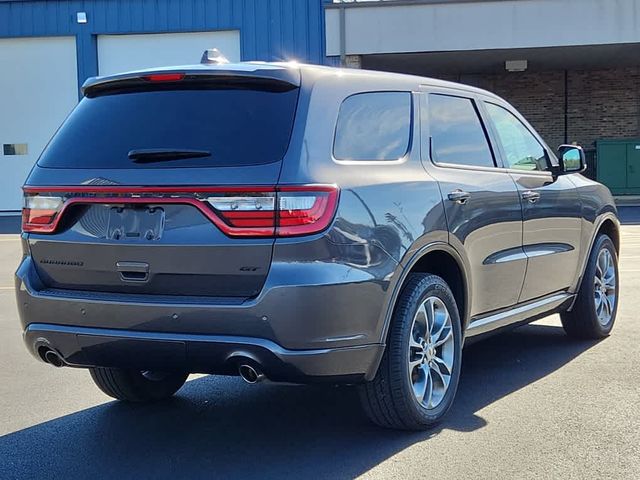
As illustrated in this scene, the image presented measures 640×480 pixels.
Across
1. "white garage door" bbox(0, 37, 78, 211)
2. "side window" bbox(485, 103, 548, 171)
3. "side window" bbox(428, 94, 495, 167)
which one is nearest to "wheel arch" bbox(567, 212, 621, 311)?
"side window" bbox(485, 103, 548, 171)

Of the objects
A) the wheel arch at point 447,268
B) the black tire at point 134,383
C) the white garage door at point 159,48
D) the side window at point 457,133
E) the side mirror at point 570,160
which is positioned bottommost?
the black tire at point 134,383

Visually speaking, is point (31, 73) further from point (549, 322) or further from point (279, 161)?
point (279, 161)

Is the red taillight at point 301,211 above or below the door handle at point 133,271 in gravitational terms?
above

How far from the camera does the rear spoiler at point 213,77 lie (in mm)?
3883

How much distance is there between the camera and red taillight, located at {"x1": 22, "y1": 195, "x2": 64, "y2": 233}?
4000 millimetres

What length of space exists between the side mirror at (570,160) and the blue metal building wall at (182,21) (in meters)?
15.0

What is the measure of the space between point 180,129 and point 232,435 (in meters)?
1.61

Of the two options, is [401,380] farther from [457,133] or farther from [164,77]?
[164,77]

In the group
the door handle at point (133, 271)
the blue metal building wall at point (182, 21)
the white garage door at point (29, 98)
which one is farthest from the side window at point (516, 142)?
the white garage door at point (29, 98)

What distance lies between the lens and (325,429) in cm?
442

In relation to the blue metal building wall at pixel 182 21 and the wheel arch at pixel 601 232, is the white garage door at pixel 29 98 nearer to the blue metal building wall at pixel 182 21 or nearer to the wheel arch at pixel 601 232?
the blue metal building wall at pixel 182 21

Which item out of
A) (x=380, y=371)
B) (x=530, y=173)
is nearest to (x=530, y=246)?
(x=530, y=173)

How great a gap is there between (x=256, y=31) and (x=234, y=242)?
18290 millimetres

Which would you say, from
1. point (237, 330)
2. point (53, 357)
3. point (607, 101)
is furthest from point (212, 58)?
point (607, 101)
